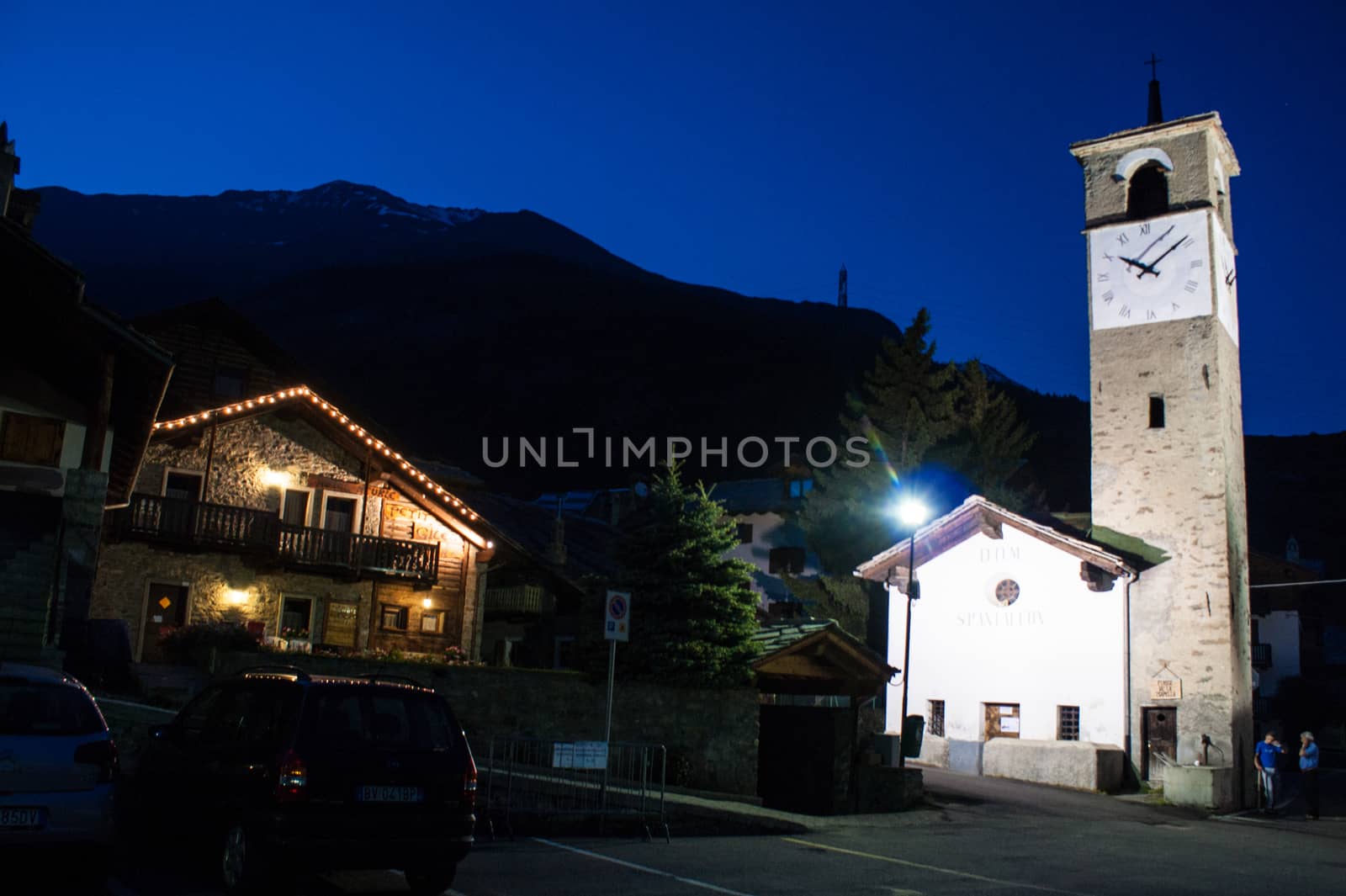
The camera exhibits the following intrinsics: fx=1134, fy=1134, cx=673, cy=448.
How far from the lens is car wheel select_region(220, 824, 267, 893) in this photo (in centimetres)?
852

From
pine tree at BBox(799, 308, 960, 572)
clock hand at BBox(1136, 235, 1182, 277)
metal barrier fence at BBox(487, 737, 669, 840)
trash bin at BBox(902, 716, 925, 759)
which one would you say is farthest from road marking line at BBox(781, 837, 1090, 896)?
pine tree at BBox(799, 308, 960, 572)

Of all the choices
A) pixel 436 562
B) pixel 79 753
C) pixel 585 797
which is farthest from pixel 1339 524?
pixel 79 753

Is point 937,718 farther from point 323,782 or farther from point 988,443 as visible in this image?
point 323,782

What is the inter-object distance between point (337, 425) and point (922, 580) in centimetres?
1834

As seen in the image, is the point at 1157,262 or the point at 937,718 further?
the point at 1157,262

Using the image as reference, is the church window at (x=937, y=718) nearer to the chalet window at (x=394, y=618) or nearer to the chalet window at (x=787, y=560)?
the chalet window at (x=394, y=618)

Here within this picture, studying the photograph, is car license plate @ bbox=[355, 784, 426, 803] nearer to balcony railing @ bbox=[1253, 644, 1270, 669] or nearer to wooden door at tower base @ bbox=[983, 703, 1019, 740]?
wooden door at tower base @ bbox=[983, 703, 1019, 740]

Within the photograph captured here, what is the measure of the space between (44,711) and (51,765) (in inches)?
21.2

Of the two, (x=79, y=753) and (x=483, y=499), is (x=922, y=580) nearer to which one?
(x=483, y=499)

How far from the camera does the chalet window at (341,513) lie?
32.4 meters

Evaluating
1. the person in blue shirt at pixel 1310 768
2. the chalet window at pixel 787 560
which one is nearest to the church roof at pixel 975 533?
the person in blue shirt at pixel 1310 768

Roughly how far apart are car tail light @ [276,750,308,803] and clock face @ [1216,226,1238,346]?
32089 mm

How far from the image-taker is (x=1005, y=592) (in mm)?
33812

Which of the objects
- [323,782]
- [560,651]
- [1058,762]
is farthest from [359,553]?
[323,782]
